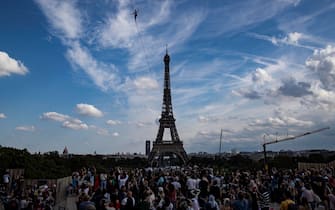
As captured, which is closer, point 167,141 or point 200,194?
point 200,194

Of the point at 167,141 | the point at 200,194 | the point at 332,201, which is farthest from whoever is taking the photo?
the point at 167,141

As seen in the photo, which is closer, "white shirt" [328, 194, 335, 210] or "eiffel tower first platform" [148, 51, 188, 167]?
"white shirt" [328, 194, 335, 210]

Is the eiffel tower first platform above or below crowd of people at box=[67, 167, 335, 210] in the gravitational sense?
above

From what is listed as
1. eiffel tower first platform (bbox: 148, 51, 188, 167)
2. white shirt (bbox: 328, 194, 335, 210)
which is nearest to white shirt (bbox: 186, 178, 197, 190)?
white shirt (bbox: 328, 194, 335, 210)

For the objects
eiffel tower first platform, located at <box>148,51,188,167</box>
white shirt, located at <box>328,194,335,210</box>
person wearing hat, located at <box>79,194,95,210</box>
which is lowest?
white shirt, located at <box>328,194,335,210</box>

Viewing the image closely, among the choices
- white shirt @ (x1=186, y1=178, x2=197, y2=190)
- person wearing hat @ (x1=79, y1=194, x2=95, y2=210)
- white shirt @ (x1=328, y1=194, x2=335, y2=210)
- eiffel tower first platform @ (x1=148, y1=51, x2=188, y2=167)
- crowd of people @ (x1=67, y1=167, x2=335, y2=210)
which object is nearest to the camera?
person wearing hat @ (x1=79, y1=194, x2=95, y2=210)

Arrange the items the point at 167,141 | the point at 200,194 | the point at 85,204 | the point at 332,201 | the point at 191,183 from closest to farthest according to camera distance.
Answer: the point at 85,204, the point at 332,201, the point at 200,194, the point at 191,183, the point at 167,141

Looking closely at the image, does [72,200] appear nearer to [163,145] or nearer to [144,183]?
[144,183]

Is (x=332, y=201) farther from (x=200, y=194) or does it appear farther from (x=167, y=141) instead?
(x=167, y=141)

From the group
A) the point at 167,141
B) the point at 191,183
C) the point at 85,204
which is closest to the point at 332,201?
the point at 191,183

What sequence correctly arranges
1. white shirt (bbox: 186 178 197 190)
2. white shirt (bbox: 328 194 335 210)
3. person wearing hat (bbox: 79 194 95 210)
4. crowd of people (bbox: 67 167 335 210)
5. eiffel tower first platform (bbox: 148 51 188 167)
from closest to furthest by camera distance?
1. person wearing hat (bbox: 79 194 95 210)
2. crowd of people (bbox: 67 167 335 210)
3. white shirt (bbox: 328 194 335 210)
4. white shirt (bbox: 186 178 197 190)
5. eiffel tower first platform (bbox: 148 51 188 167)

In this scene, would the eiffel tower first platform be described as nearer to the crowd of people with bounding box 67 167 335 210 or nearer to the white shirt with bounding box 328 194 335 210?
the crowd of people with bounding box 67 167 335 210

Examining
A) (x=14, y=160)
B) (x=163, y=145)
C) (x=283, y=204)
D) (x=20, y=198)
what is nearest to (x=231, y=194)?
(x=283, y=204)
